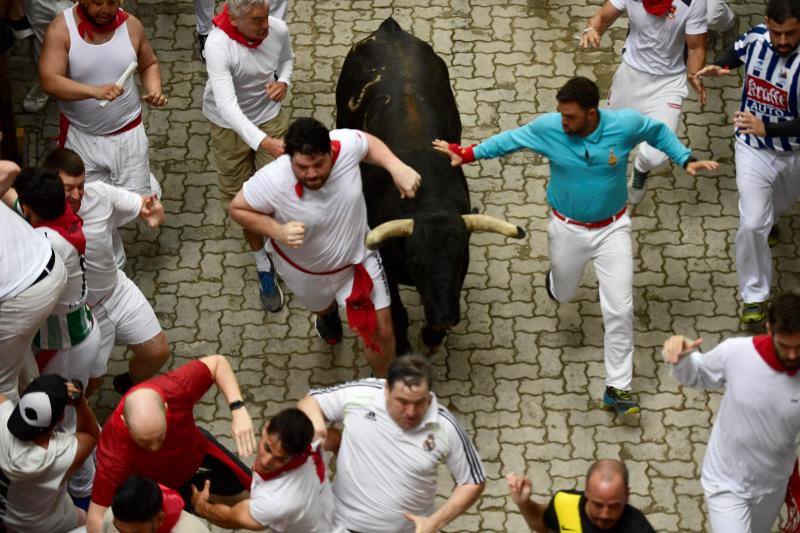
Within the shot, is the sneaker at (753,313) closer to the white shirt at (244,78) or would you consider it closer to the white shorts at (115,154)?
the white shirt at (244,78)

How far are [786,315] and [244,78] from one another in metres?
4.45

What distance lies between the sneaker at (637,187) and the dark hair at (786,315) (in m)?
3.75

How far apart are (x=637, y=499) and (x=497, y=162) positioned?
3414 mm

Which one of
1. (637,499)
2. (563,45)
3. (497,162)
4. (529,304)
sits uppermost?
(563,45)

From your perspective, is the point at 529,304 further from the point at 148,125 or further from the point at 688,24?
the point at 148,125

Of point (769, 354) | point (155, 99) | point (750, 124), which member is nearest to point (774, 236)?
point (750, 124)

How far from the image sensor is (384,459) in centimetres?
707

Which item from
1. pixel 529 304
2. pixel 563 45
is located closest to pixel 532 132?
pixel 529 304

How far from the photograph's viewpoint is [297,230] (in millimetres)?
8031

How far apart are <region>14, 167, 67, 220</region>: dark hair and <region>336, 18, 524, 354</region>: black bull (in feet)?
6.31

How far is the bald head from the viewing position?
23.0 feet

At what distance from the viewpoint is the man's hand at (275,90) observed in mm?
9680

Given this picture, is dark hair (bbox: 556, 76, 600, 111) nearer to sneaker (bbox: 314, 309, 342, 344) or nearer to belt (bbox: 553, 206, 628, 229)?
belt (bbox: 553, 206, 628, 229)

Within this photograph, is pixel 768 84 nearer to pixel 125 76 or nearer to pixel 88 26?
pixel 125 76
